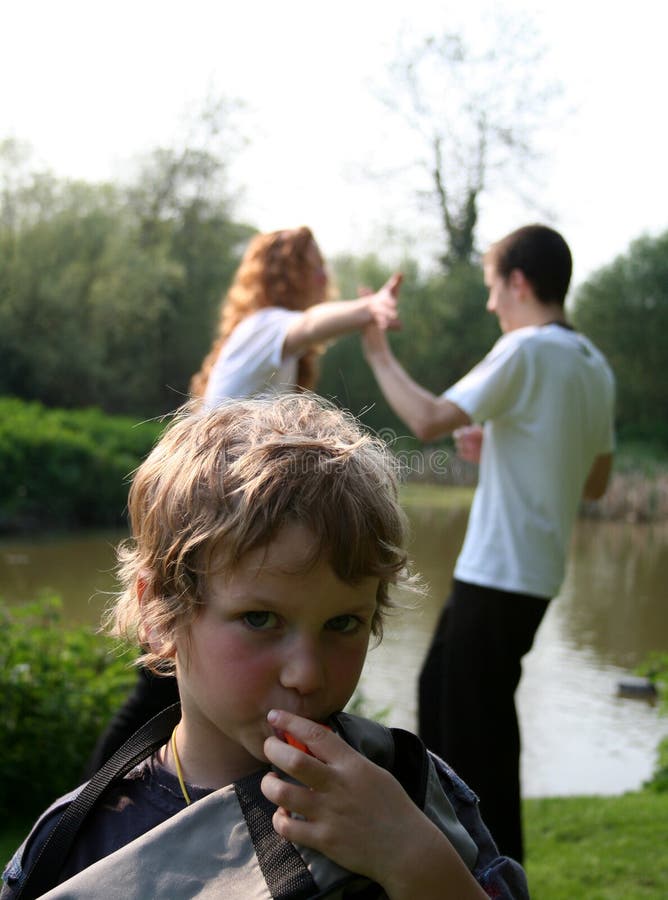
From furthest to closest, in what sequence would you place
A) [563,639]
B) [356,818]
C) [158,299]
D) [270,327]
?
1. [158,299]
2. [563,639]
3. [270,327]
4. [356,818]

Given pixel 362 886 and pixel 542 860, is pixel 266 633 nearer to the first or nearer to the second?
pixel 362 886

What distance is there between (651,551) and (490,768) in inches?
324

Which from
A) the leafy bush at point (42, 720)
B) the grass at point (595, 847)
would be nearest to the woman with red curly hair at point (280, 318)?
the leafy bush at point (42, 720)

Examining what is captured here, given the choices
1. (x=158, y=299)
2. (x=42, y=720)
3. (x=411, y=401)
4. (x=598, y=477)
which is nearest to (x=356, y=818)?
(x=411, y=401)

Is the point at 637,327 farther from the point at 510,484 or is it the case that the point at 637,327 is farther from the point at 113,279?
the point at 510,484

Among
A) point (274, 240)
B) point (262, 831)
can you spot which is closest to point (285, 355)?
point (274, 240)

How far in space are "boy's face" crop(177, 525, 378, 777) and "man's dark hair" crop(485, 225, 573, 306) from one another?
1.86 m

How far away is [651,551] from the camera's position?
10344 millimetres

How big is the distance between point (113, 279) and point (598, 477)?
14865mm

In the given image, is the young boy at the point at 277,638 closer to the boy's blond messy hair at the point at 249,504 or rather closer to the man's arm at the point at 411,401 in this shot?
the boy's blond messy hair at the point at 249,504

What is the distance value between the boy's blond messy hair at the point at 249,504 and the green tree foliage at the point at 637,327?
16.5m

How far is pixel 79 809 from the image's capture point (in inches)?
41.3

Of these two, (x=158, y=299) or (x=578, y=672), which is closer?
(x=578, y=672)

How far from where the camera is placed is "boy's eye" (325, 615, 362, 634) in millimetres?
974
